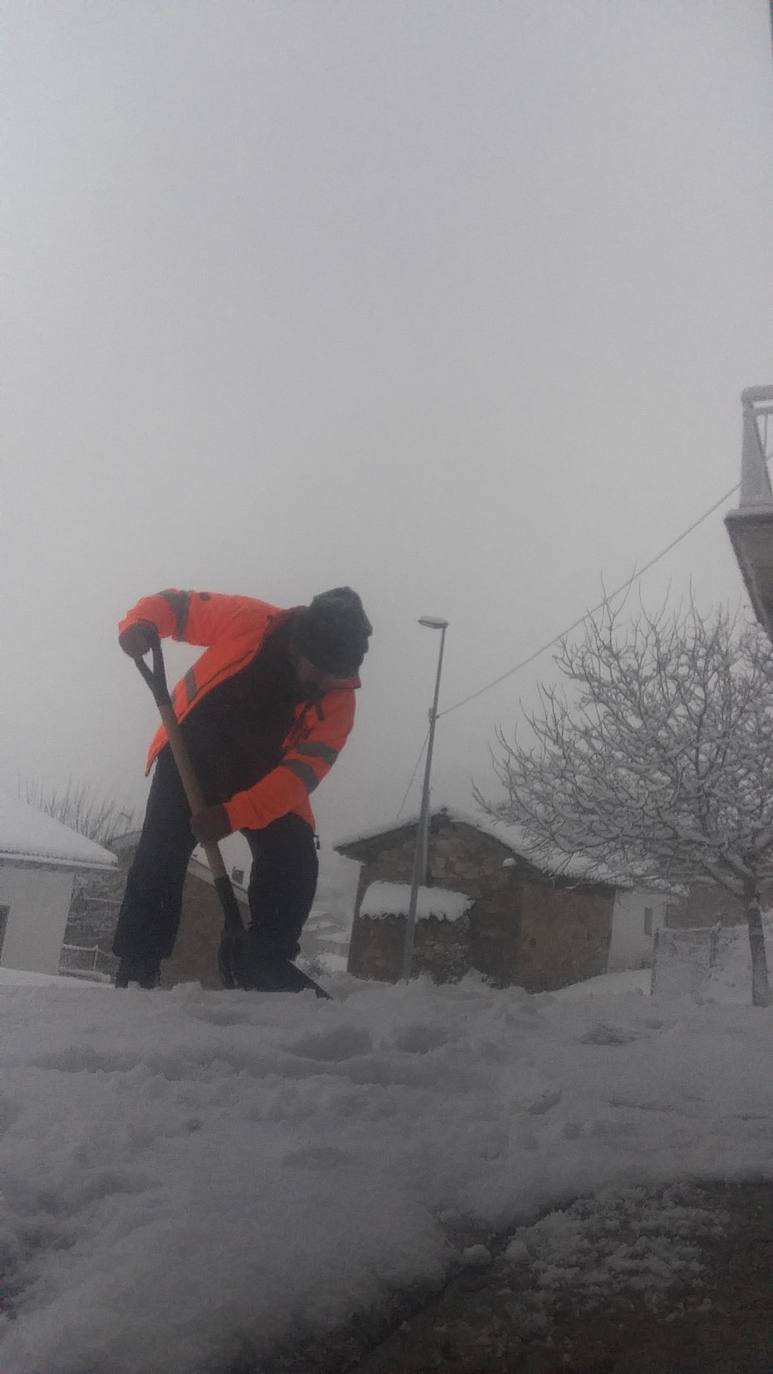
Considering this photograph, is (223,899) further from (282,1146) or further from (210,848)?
(282,1146)

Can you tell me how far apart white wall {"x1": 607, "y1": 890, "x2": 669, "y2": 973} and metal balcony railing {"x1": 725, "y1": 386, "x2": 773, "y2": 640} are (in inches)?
768

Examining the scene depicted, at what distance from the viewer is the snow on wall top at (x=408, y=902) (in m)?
19.8

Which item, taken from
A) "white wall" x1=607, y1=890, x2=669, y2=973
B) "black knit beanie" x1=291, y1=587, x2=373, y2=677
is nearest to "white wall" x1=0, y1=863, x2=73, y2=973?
"white wall" x1=607, y1=890, x2=669, y2=973

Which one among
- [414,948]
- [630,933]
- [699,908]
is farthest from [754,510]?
[699,908]

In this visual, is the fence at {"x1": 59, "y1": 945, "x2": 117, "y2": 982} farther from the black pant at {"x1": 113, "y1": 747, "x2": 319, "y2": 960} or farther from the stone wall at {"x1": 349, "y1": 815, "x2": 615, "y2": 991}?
the black pant at {"x1": 113, "y1": 747, "x2": 319, "y2": 960}

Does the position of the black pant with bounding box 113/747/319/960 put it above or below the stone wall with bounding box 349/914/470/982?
above

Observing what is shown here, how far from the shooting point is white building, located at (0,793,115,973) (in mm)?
17578

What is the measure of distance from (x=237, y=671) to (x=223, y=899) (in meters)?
0.79

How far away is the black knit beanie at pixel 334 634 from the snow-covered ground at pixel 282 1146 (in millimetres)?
1203

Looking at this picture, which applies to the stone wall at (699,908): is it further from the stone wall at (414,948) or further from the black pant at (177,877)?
the black pant at (177,877)

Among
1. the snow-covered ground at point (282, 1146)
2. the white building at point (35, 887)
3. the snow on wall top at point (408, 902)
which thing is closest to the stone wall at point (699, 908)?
the snow on wall top at point (408, 902)

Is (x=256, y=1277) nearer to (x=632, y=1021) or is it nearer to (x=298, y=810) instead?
(x=632, y=1021)

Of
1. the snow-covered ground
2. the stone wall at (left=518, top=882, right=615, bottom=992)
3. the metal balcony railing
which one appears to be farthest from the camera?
the stone wall at (left=518, top=882, right=615, bottom=992)

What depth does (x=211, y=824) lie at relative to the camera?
3215 mm
